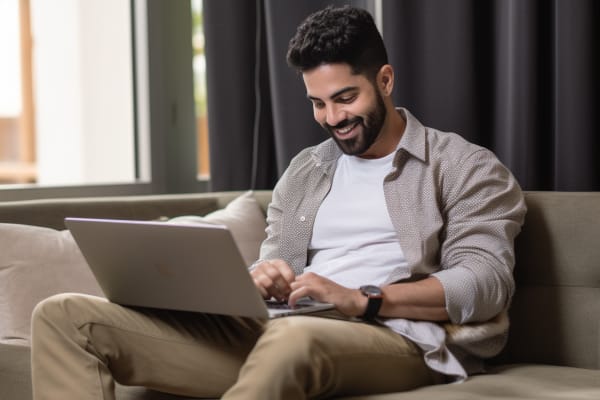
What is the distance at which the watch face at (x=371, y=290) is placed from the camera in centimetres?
177

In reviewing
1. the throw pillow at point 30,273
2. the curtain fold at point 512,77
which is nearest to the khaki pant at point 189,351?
the throw pillow at point 30,273


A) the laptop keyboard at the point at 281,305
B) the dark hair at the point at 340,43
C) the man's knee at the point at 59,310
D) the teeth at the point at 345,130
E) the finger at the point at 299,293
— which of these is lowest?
the laptop keyboard at the point at 281,305

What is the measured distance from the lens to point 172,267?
5.23 ft

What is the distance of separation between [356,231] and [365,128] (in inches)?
9.2

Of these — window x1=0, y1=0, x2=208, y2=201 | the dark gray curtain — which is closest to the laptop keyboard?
the dark gray curtain

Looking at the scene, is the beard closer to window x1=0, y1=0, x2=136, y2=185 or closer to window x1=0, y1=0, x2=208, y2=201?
window x1=0, y1=0, x2=208, y2=201

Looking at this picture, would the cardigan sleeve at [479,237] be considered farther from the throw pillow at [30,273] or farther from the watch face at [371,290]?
the throw pillow at [30,273]

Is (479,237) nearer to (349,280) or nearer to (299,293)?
(349,280)

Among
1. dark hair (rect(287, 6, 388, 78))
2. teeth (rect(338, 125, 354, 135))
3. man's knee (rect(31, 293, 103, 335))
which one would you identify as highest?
dark hair (rect(287, 6, 388, 78))

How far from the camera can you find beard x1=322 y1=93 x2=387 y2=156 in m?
2.05

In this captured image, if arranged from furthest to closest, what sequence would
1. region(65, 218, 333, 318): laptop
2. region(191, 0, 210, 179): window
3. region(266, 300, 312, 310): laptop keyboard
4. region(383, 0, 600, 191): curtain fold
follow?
1. region(191, 0, 210, 179): window
2. region(383, 0, 600, 191): curtain fold
3. region(266, 300, 312, 310): laptop keyboard
4. region(65, 218, 333, 318): laptop

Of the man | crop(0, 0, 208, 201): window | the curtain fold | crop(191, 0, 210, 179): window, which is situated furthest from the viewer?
crop(191, 0, 210, 179): window

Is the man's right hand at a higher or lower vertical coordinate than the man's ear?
lower

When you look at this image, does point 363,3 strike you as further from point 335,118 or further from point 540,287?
point 540,287
